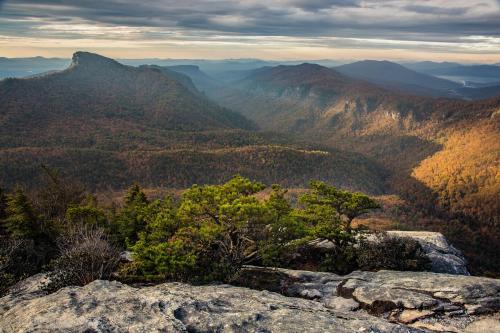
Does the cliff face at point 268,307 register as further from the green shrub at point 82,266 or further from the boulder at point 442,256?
the boulder at point 442,256

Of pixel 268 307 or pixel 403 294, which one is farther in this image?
pixel 403 294

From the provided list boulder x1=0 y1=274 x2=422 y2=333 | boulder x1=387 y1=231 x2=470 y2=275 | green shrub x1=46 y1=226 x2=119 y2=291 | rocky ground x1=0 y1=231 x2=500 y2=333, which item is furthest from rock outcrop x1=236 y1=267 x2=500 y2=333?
green shrub x1=46 y1=226 x2=119 y2=291

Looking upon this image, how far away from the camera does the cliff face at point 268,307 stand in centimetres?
1547

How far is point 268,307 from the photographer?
17422 millimetres

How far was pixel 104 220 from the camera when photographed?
4312 centimetres

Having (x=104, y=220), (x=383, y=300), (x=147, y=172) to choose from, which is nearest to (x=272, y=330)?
(x=383, y=300)

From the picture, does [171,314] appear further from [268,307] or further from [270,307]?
[270,307]

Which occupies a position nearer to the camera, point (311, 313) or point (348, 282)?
point (311, 313)

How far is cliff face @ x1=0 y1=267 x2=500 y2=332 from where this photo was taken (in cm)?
1547

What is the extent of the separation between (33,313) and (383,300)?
16.1 metres

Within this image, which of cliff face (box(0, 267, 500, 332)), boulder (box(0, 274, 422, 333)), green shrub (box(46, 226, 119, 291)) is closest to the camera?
boulder (box(0, 274, 422, 333))

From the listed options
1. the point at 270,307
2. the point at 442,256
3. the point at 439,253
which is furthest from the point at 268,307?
the point at 439,253

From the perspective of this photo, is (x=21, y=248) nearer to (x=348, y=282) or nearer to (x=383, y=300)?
(x=348, y=282)

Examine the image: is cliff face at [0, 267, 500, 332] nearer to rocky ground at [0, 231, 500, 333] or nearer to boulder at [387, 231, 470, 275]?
rocky ground at [0, 231, 500, 333]
